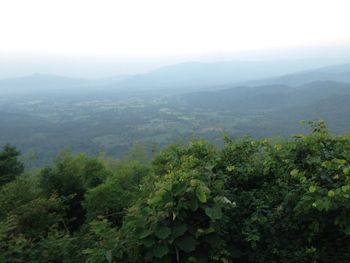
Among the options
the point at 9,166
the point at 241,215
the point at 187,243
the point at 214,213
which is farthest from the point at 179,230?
the point at 9,166

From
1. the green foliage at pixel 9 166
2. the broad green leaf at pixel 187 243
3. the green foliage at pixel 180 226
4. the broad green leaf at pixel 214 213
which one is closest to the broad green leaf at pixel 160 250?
the green foliage at pixel 180 226

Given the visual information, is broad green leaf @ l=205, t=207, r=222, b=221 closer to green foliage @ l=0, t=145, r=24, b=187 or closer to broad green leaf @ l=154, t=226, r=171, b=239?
broad green leaf @ l=154, t=226, r=171, b=239

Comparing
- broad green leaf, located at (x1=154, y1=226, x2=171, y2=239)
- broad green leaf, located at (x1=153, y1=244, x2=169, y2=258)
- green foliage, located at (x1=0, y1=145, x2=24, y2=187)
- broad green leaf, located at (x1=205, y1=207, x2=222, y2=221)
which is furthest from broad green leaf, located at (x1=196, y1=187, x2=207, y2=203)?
green foliage, located at (x1=0, y1=145, x2=24, y2=187)

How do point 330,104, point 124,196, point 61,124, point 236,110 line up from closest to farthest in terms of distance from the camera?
point 124,196 < point 330,104 < point 61,124 < point 236,110

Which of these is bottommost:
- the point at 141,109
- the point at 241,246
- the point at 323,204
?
the point at 141,109

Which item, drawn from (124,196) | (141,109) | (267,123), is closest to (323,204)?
(124,196)

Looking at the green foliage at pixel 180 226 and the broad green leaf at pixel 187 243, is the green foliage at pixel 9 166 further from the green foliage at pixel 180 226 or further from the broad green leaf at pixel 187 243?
the broad green leaf at pixel 187 243

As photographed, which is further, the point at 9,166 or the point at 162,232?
the point at 9,166

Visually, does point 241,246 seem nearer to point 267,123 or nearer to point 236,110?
point 267,123

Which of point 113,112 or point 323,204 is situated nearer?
point 323,204

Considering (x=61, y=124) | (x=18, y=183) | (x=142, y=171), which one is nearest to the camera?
(x=18, y=183)

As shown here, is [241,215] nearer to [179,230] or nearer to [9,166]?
[179,230]
